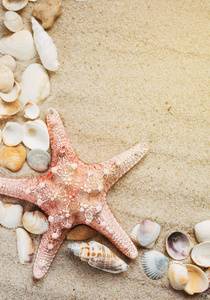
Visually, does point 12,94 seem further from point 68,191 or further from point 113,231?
point 113,231

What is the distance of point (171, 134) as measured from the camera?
Result: 180cm

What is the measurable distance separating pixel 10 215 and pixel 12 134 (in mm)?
433

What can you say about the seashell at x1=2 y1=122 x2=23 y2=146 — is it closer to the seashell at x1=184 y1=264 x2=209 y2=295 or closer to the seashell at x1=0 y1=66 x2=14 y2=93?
the seashell at x1=0 y1=66 x2=14 y2=93

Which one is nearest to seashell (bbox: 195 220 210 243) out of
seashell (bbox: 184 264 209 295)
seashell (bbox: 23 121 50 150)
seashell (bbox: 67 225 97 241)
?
seashell (bbox: 184 264 209 295)

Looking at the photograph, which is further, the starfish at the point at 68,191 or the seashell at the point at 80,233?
the seashell at the point at 80,233

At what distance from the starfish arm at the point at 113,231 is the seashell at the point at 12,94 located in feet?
2.48

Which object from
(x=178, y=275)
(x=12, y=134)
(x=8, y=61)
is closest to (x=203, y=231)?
(x=178, y=275)

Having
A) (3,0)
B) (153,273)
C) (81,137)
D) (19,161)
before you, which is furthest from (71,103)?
(153,273)

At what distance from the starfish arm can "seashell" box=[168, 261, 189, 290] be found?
21 cm

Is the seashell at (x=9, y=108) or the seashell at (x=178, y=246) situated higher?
the seashell at (x=9, y=108)

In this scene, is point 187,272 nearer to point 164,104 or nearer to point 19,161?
point 164,104

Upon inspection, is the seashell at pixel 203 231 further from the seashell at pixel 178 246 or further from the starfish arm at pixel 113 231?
the starfish arm at pixel 113 231

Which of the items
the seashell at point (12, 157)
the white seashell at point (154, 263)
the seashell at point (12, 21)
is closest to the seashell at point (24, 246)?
the seashell at point (12, 157)

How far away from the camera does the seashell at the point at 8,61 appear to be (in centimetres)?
176
